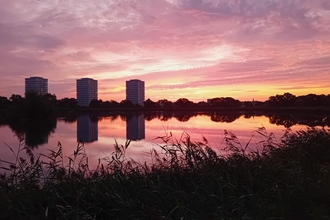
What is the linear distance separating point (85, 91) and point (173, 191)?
140842mm

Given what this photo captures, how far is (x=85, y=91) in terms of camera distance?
465 feet

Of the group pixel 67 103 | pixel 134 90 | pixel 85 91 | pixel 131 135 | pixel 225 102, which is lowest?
pixel 131 135

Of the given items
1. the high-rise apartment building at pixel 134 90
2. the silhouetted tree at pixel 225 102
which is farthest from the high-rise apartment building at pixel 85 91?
the silhouetted tree at pixel 225 102

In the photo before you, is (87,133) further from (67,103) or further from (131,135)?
(67,103)

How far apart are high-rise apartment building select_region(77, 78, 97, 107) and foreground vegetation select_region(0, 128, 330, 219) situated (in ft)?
446

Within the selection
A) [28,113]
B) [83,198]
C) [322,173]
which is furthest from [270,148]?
[28,113]

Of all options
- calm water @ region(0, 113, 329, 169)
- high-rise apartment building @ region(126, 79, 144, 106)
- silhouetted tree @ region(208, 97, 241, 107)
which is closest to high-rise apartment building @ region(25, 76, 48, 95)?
high-rise apartment building @ region(126, 79, 144, 106)

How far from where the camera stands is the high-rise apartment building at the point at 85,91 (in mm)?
139875

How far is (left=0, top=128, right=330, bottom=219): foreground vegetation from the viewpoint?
4457mm

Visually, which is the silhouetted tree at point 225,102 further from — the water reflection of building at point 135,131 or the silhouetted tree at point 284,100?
the water reflection of building at point 135,131

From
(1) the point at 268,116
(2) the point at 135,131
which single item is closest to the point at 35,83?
(1) the point at 268,116

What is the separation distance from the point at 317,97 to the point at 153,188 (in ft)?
269

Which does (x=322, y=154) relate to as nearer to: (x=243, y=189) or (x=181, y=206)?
(x=243, y=189)

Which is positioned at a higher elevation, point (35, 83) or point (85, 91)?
point (35, 83)
